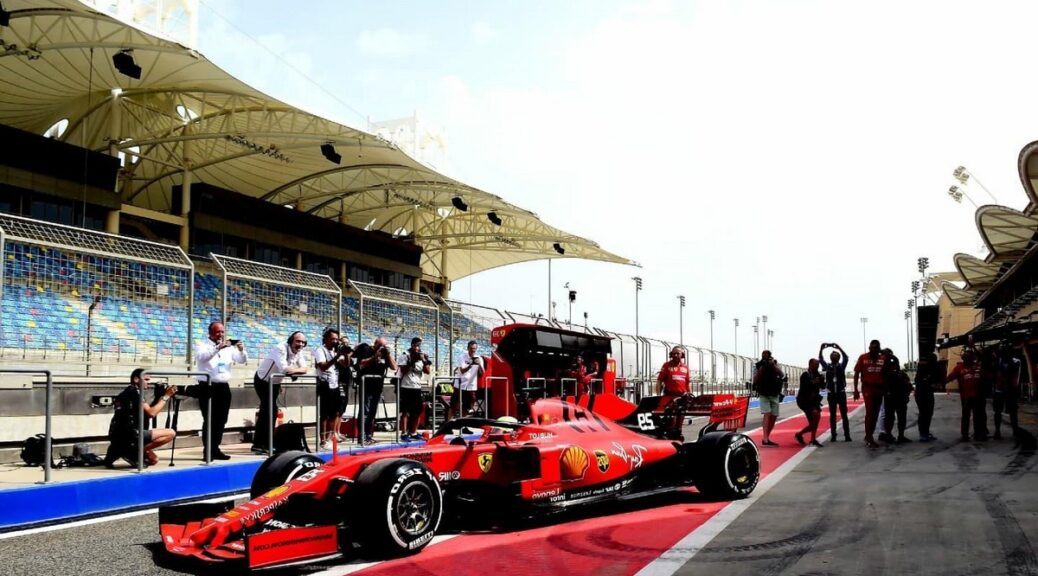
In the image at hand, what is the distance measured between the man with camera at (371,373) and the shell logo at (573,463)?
543 centimetres

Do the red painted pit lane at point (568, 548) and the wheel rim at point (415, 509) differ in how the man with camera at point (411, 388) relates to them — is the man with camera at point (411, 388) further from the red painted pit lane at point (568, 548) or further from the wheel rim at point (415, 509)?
the wheel rim at point (415, 509)

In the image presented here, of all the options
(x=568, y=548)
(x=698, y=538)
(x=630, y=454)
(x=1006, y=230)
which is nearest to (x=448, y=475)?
(x=568, y=548)

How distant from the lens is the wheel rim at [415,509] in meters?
6.31

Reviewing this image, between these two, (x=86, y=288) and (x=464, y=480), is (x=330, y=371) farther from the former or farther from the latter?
(x=464, y=480)

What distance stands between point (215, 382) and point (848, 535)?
760 centimetres

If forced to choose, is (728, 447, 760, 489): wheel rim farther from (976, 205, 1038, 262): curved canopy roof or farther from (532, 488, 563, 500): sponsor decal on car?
(976, 205, 1038, 262): curved canopy roof

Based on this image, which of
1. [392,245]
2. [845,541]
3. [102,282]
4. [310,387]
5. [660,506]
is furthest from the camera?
[392,245]

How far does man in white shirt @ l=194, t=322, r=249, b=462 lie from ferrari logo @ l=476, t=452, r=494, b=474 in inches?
184

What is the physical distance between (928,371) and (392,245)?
3855 cm

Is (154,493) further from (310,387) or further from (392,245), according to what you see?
(392,245)

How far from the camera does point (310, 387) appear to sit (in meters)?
15.0

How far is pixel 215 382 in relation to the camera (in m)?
10.9

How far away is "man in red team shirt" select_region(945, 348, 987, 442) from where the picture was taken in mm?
15312

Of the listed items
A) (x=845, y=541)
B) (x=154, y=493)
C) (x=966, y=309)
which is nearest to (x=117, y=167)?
(x=154, y=493)
